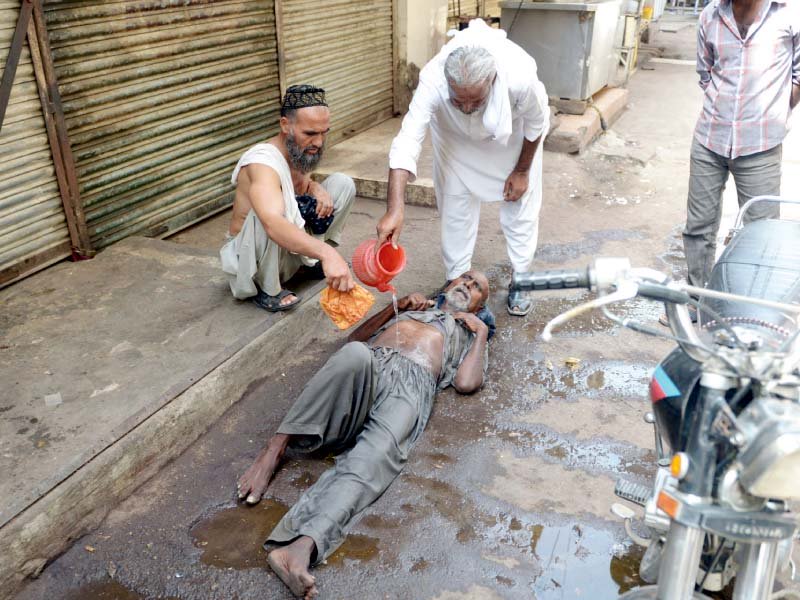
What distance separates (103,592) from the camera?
2.39 meters

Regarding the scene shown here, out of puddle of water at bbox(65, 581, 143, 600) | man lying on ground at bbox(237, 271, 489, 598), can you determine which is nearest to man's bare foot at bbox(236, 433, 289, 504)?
man lying on ground at bbox(237, 271, 489, 598)

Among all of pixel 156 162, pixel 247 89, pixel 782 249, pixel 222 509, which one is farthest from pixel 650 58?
pixel 222 509

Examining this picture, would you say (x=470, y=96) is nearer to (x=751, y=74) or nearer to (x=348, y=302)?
(x=348, y=302)

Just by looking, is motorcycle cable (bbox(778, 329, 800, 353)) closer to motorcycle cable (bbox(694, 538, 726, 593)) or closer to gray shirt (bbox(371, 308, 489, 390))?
motorcycle cable (bbox(694, 538, 726, 593))

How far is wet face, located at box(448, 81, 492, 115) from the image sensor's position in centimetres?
338

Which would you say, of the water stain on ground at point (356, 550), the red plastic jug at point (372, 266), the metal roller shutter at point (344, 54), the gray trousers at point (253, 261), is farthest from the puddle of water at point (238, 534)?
the metal roller shutter at point (344, 54)

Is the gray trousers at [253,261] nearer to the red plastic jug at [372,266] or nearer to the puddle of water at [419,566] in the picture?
the red plastic jug at [372,266]

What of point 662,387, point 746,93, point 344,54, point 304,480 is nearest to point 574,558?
point 662,387

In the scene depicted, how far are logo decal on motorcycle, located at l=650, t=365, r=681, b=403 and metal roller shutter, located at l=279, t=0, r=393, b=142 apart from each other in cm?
494

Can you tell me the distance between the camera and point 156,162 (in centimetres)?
491

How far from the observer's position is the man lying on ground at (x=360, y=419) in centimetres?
251

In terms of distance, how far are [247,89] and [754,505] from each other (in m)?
5.05

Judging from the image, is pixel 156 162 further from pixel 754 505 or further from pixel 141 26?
pixel 754 505

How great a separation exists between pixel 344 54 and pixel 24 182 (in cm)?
391
